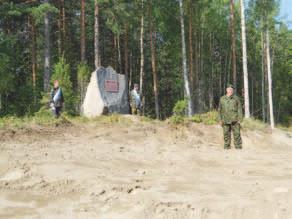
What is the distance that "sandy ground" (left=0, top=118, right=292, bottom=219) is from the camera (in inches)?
222

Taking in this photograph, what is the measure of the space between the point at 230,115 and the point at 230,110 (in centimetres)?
13

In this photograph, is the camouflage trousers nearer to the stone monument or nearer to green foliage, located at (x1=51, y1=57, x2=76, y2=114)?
the stone monument

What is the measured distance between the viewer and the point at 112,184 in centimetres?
663

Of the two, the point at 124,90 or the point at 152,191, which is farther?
the point at 124,90

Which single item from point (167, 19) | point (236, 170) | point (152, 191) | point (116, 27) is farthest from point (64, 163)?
point (167, 19)

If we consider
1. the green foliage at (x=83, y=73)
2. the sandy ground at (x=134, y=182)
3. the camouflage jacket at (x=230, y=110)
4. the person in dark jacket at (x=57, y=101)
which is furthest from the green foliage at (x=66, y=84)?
the camouflage jacket at (x=230, y=110)

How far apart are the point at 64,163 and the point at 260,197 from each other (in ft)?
11.4

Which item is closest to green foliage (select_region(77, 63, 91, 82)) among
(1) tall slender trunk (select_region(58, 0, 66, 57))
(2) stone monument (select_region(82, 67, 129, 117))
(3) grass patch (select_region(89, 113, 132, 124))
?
(2) stone monument (select_region(82, 67, 129, 117))

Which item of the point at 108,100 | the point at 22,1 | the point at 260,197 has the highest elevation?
the point at 22,1

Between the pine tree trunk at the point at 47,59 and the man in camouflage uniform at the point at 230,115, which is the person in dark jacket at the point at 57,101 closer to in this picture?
the man in camouflage uniform at the point at 230,115

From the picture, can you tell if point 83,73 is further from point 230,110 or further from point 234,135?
point 234,135

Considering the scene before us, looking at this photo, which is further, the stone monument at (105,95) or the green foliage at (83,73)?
the green foliage at (83,73)

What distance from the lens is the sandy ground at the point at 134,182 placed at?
5637 mm

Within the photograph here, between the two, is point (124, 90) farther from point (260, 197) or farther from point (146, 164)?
point (260, 197)
